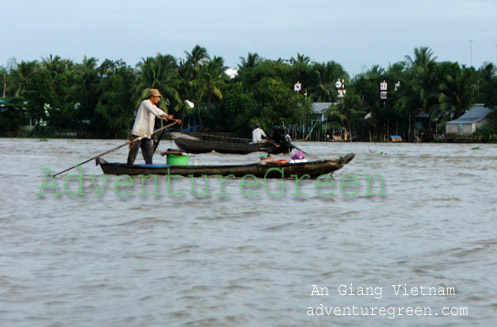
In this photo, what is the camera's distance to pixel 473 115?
158 ft

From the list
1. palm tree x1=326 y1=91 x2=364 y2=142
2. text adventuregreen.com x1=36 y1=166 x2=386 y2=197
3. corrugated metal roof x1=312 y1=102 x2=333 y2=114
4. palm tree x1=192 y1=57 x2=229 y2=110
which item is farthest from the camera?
corrugated metal roof x1=312 y1=102 x2=333 y2=114

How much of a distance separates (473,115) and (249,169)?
39697 millimetres

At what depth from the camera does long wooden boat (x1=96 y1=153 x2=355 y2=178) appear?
11.7 metres

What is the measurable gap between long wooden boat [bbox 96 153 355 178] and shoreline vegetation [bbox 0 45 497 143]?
121 ft

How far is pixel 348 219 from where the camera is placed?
7.97m

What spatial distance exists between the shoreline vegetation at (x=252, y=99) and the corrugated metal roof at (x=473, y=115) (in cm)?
50

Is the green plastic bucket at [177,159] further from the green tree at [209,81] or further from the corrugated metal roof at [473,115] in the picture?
the green tree at [209,81]

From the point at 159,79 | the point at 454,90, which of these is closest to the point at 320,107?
the point at 454,90

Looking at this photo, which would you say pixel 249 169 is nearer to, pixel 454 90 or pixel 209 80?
pixel 454 90

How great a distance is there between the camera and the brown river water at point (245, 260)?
13.3ft

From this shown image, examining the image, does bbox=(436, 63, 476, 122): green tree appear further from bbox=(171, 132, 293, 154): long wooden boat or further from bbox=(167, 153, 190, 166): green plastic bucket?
bbox=(167, 153, 190, 166): green plastic bucket

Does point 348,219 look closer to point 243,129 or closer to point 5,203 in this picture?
point 5,203

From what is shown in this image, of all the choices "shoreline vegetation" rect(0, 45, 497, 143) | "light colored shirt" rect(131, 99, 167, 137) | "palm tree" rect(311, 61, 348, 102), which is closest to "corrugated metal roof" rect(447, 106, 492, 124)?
"shoreline vegetation" rect(0, 45, 497, 143)

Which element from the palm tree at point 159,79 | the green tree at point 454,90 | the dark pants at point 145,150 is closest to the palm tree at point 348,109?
the green tree at point 454,90
